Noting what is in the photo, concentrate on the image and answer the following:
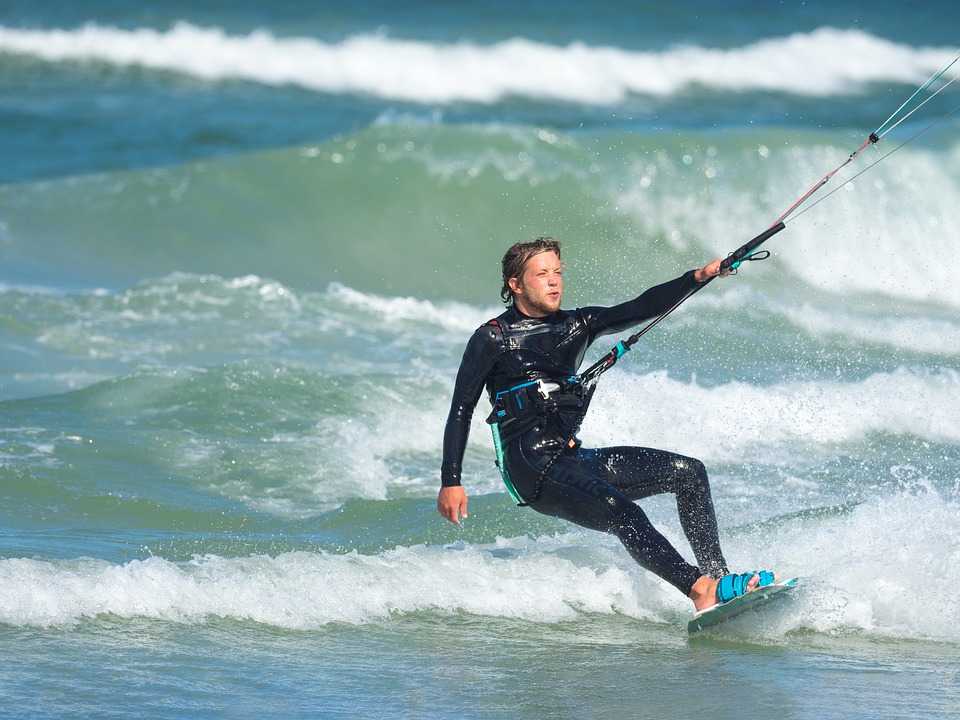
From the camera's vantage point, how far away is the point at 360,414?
9891 mm

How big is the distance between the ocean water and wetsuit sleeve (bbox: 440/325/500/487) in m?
0.75

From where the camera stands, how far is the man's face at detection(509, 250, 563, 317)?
5.73 meters

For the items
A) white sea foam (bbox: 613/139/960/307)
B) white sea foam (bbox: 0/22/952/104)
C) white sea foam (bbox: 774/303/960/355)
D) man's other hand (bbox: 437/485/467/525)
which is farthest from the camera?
white sea foam (bbox: 0/22/952/104)

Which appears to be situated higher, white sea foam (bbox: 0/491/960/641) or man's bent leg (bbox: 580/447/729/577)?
man's bent leg (bbox: 580/447/729/577)

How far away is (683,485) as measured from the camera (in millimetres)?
5805

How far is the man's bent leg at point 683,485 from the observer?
579 centimetres

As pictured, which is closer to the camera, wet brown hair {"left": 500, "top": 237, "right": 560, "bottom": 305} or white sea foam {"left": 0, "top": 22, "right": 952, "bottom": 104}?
wet brown hair {"left": 500, "top": 237, "right": 560, "bottom": 305}

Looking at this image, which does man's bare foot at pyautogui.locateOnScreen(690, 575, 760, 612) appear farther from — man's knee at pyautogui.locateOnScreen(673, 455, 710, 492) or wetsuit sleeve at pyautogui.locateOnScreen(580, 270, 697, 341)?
wetsuit sleeve at pyautogui.locateOnScreen(580, 270, 697, 341)

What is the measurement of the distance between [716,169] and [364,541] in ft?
41.2

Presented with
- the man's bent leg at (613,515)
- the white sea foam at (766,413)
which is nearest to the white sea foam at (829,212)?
the white sea foam at (766,413)

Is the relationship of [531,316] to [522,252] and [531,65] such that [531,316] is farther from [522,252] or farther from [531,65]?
[531,65]

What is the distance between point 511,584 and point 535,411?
0.89 m

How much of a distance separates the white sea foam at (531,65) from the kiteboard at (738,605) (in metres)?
18.8

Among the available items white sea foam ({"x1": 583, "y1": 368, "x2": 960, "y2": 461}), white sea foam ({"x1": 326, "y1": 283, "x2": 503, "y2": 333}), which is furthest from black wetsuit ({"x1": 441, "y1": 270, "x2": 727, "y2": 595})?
white sea foam ({"x1": 326, "y1": 283, "x2": 503, "y2": 333})
